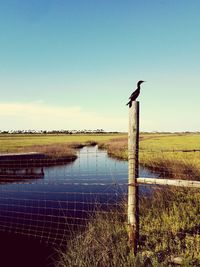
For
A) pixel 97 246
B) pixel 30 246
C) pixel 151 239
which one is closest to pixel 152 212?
pixel 151 239

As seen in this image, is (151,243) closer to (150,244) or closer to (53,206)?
(150,244)

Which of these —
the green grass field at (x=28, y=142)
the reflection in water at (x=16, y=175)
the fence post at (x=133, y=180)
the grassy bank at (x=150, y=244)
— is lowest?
the reflection in water at (x=16, y=175)

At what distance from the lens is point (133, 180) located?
5.79 metres

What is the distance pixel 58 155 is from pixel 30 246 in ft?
87.9

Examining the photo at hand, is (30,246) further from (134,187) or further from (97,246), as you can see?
(134,187)

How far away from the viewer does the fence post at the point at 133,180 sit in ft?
19.0

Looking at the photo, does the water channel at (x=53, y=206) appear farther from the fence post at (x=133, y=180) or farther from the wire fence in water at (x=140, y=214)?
the fence post at (x=133, y=180)

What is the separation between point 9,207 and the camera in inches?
571

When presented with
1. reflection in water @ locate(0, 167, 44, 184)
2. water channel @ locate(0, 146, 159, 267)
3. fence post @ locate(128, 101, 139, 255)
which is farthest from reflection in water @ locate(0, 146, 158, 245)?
fence post @ locate(128, 101, 139, 255)

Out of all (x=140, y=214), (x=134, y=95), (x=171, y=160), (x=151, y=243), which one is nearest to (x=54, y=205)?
(x=140, y=214)

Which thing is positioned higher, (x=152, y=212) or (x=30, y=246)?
(x=152, y=212)

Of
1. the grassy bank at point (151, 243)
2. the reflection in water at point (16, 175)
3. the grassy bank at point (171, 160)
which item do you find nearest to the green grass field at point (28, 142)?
the reflection in water at point (16, 175)

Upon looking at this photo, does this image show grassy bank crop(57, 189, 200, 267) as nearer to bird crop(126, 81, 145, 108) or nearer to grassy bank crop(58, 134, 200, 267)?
grassy bank crop(58, 134, 200, 267)

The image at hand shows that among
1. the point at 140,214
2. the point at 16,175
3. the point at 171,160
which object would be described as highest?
the point at 171,160
